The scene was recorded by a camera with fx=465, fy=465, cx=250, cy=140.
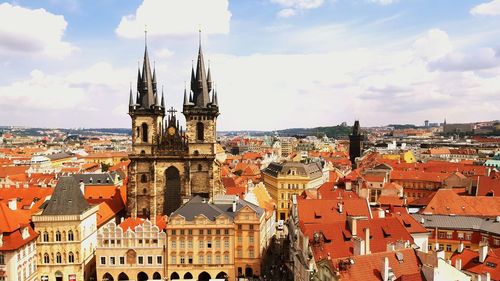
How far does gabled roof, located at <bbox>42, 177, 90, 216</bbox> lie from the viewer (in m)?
74.4

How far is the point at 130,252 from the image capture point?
75.8 metres

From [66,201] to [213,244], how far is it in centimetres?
2484

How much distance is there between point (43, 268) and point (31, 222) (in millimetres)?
7544

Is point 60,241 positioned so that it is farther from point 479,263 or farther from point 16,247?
point 479,263

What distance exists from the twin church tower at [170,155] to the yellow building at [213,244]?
1807 cm

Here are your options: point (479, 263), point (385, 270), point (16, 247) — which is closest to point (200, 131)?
point (16, 247)

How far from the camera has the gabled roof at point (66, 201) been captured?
74.4 meters

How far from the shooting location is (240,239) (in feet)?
254

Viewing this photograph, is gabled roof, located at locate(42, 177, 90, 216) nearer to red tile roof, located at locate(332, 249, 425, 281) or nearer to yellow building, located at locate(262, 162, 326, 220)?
red tile roof, located at locate(332, 249, 425, 281)

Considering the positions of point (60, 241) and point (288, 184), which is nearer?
point (60, 241)

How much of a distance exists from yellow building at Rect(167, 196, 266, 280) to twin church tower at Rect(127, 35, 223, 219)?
18066mm

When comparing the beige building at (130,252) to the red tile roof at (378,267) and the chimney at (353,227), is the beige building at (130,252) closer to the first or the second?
the chimney at (353,227)

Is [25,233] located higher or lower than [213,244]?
higher

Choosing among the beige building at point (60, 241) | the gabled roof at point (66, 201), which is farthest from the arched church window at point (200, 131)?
the beige building at point (60, 241)
